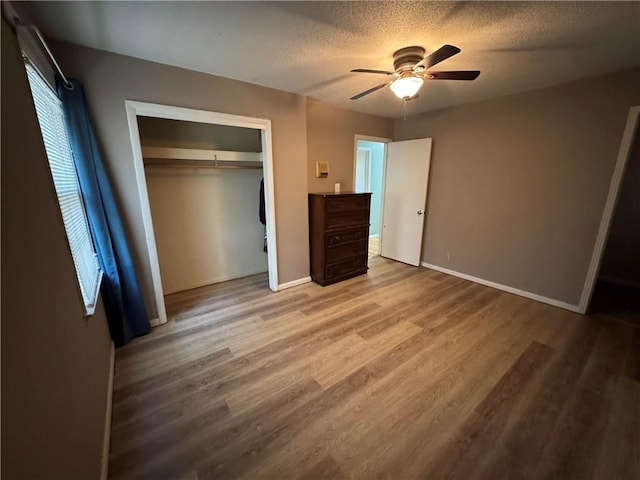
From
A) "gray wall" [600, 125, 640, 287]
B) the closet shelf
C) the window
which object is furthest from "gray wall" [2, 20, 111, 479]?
"gray wall" [600, 125, 640, 287]

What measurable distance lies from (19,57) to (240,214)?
245 centimetres

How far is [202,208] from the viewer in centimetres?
320

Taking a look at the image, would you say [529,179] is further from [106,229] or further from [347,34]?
[106,229]

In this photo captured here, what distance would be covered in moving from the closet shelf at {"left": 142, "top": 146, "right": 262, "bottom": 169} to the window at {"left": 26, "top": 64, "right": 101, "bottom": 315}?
3.02ft

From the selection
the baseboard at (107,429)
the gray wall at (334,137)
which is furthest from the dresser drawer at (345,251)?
the baseboard at (107,429)

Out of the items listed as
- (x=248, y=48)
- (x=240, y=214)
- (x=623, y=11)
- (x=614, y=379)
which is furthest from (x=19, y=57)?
(x=614, y=379)

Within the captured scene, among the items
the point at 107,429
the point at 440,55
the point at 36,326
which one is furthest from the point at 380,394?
the point at 440,55

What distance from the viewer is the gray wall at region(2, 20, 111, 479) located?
70 centimetres

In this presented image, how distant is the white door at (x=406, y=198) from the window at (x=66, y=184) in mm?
3838

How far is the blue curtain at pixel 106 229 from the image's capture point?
179 centimetres

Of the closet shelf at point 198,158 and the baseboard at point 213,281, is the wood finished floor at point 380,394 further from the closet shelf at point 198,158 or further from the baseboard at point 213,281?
the closet shelf at point 198,158

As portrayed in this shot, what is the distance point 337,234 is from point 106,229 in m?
2.33

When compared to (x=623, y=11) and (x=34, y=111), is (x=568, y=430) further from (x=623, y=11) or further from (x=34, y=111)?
(x=34, y=111)

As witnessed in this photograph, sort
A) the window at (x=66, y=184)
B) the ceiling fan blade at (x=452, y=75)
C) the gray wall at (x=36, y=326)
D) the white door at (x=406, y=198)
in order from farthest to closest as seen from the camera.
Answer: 1. the white door at (x=406, y=198)
2. the ceiling fan blade at (x=452, y=75)
3. the window at (x=66, y=184)
4. the gray wall at (x=36, y=326)
